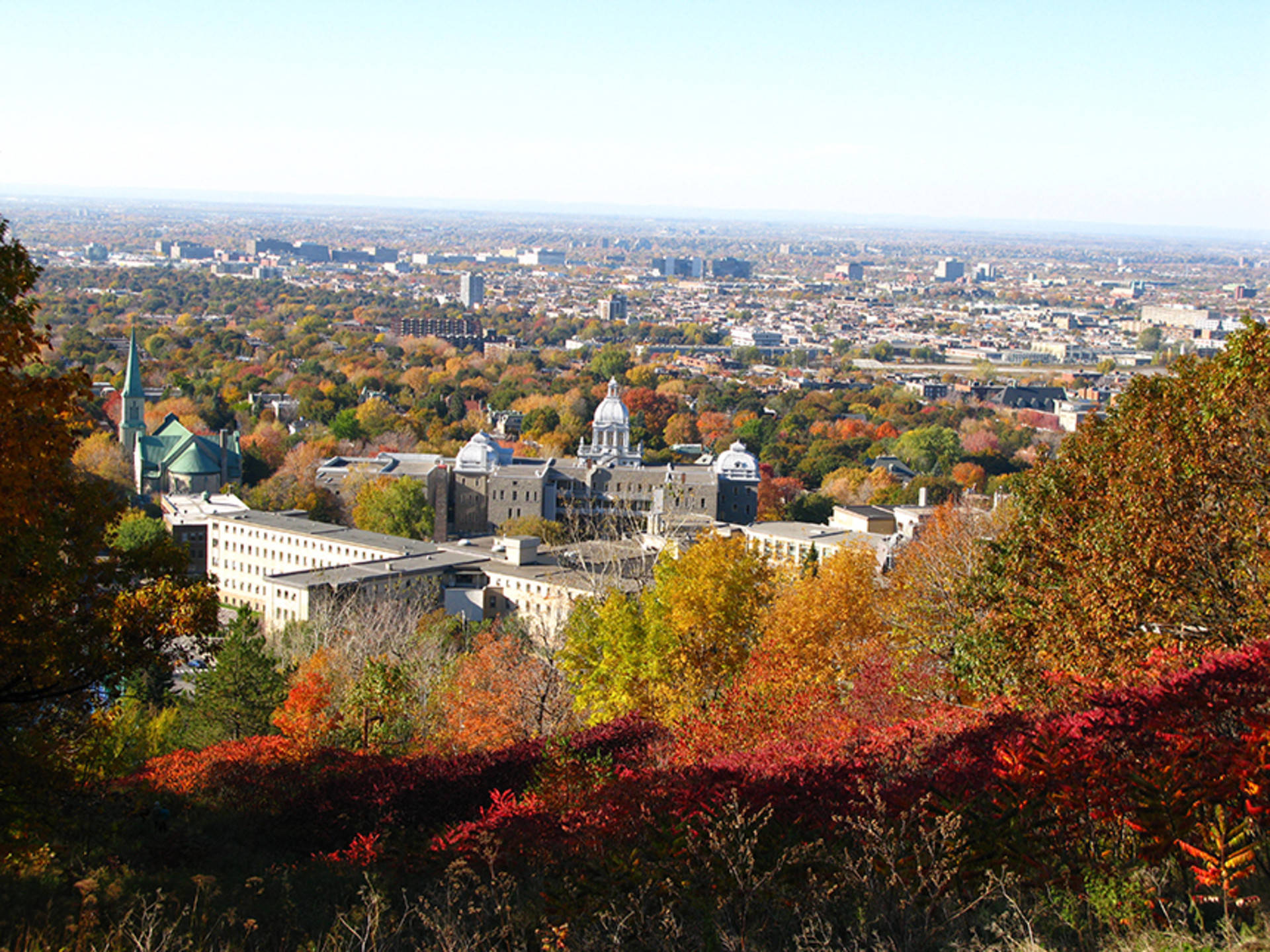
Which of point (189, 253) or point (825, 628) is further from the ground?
point (825, 628)

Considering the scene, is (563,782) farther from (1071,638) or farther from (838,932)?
(1071,638)

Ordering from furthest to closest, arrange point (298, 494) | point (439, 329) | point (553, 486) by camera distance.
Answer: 1. point (439, 329)
2. point (553, 486)
3. point (298, 494)

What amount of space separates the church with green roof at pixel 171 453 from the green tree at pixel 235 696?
28.2m

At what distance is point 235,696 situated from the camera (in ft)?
53.4

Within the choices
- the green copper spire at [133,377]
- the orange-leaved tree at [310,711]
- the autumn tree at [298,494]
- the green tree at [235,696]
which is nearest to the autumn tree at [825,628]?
the orange-leaved tree at [310,711]

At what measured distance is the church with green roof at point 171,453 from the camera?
1738 inches

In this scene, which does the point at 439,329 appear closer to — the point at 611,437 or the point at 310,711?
the point at 611,437

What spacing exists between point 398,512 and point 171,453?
9969mm

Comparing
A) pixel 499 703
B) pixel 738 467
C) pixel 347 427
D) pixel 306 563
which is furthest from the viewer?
pixel 347 427

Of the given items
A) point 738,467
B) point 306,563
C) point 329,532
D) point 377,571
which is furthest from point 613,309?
point 377,571

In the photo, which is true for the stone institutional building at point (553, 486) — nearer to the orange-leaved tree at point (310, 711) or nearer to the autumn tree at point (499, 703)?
the autumn tree at point (499, 703)

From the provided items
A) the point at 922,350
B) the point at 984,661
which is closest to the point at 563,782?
the point at 984,661

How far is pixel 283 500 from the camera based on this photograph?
4291 cm

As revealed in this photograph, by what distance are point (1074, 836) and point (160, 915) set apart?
162 inches
